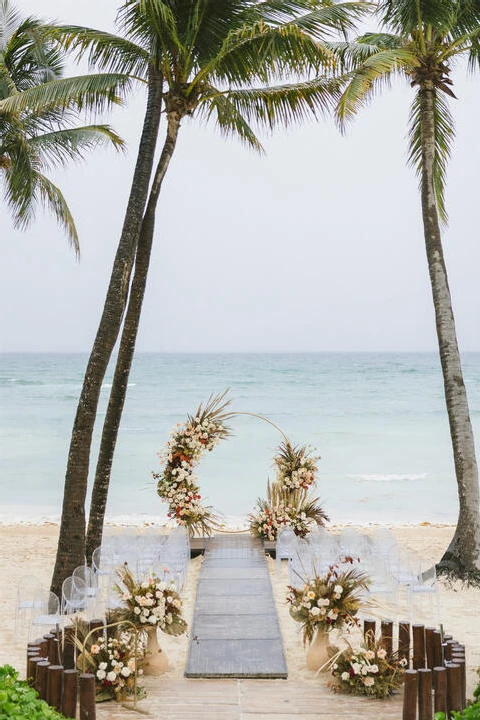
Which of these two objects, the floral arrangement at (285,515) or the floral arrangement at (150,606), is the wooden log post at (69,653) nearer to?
the floral arrangement at (150,606)

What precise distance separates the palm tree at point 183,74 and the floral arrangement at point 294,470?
344 cm

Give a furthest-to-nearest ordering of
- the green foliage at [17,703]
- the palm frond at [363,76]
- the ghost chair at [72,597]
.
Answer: the palm frond at [363,76]
the ghost chair at [72,597]
the green foliage at [17,703]

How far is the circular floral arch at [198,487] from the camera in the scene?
1303 cm

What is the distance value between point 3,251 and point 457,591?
52.5 metres

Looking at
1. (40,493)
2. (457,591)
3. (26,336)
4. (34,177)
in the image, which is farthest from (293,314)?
(457,591)

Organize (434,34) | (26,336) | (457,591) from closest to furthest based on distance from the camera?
(457,591)
(434,34)
(26,336)

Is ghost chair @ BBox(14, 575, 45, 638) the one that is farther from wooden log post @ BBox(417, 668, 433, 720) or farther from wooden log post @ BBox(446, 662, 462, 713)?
wooden log post @ BBox(446, 662, 462, 713)

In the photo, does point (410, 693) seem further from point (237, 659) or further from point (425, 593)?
point (425, 593)

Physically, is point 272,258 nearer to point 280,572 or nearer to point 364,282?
point 364,282

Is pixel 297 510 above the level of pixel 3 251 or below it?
below

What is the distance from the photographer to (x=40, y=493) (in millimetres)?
26703

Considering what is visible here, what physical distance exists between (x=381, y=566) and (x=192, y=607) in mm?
2301

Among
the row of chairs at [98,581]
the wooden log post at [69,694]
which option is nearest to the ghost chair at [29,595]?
the row of chairs at [98,581]

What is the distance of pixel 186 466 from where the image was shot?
42.9 feet
